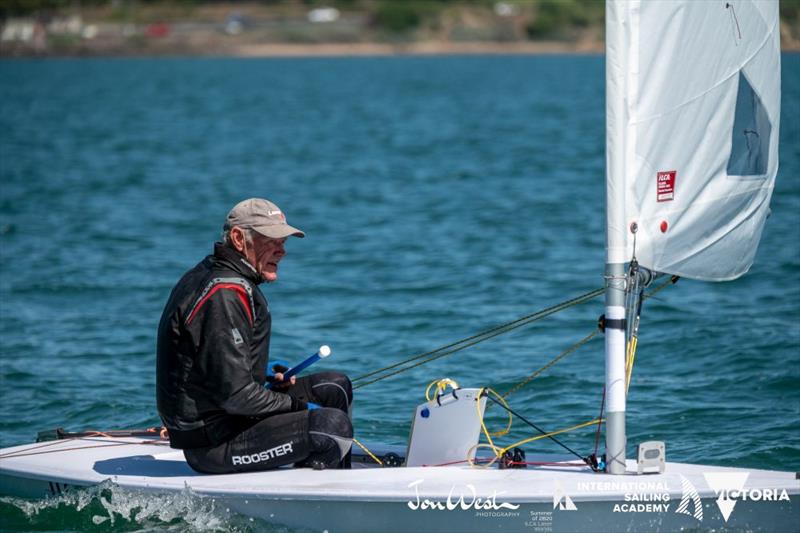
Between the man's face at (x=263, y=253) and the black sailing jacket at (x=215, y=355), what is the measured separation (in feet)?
0.12

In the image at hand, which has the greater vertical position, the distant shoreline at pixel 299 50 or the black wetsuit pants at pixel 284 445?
the black wetsuit pants at pixel 284 445

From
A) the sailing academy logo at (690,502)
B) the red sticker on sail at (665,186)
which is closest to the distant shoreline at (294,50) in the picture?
the red sticker on sail at (665,186)

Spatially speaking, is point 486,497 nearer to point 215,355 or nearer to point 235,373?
point 235,373

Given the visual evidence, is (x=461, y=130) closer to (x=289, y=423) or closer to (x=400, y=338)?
(x=400, y=338)

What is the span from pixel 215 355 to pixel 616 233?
1.70m

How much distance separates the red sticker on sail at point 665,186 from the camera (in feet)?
16.3

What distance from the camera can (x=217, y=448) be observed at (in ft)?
17.0

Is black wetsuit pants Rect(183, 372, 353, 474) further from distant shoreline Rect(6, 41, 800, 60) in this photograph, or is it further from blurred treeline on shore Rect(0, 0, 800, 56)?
distant shoreline Rect(6, 41, 800, 60)

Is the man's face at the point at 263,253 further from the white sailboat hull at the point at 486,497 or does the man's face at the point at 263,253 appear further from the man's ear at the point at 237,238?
the white sailboat hull at the point at 486,497

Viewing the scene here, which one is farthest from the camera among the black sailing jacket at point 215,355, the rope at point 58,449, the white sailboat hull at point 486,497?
the rope at point 58,449

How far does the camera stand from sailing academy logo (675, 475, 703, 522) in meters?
4.64

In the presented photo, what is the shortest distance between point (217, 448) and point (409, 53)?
104m

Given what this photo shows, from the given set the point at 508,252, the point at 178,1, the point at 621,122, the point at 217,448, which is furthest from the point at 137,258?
the point at 178,1

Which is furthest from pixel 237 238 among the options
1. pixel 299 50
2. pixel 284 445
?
pixel 299 50
